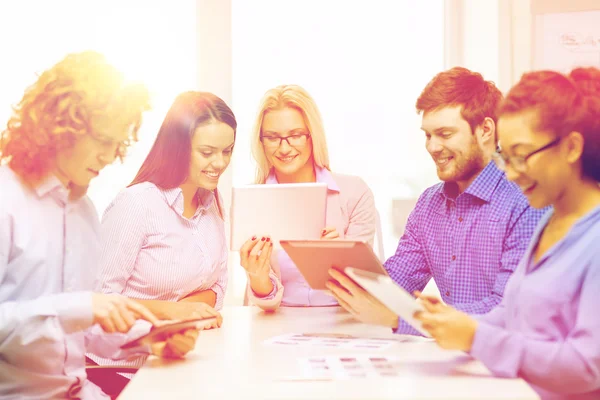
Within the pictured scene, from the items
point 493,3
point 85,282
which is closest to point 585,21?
point 493,3

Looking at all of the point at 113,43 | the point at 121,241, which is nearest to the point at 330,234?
the point at 121,241

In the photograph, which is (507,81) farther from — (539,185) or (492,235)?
(539,185)

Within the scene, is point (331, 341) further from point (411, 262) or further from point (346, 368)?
point (411, 262)

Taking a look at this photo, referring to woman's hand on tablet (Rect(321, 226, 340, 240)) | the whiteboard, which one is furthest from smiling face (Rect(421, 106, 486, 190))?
the whiteboard

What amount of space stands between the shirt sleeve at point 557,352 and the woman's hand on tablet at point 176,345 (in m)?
0.66

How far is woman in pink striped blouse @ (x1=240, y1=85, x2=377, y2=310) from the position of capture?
9.43 ft

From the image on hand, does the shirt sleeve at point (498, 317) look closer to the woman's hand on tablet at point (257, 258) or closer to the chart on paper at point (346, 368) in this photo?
the chart on paper at point (346, 368)

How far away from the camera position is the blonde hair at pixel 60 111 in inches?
69.1

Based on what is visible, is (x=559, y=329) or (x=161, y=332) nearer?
(x=559, y=329)

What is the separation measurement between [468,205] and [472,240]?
5.1 inches

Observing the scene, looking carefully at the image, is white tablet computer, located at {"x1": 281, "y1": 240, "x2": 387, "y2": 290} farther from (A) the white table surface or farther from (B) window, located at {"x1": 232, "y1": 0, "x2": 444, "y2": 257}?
(B) window, located at {"x1": 232, "y1": 0, "x2": 444, "y2": 257}

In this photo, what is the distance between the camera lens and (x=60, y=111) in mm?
1755

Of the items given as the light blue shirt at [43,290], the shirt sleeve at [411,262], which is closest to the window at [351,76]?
the shirt sleeve at [411,262]

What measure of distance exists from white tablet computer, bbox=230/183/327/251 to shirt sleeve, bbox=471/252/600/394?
110cm
